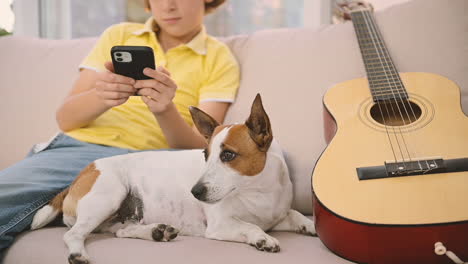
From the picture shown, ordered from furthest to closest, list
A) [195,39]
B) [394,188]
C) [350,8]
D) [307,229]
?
[350,8] < [195,39] < [307,229] < [394,188]

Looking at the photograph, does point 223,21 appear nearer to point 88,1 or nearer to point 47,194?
point 88,1

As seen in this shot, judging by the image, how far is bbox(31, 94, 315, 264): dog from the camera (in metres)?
1.09

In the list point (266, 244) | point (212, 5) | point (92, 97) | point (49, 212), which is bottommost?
point (49, 212)

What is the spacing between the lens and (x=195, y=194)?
3.48 ft

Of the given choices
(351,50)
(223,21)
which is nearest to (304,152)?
(351,50)

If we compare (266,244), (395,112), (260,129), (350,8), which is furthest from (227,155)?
(350,8)

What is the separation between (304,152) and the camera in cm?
140

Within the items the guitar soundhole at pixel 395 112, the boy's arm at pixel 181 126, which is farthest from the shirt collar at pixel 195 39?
the guitar soundhole at pixel 395 112

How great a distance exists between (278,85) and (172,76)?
42cm

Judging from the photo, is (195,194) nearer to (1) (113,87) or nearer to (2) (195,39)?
(1) (113,87)

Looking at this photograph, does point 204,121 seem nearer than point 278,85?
Yes

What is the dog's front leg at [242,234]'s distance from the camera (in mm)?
1009

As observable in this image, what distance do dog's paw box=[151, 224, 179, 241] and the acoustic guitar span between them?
0.38 m

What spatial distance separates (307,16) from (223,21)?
0.56 meters
